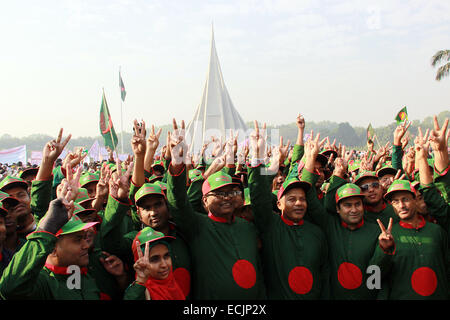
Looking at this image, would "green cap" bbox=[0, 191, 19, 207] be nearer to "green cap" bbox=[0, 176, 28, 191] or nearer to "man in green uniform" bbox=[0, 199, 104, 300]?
"green cap" bbox=[0, 176, 28, 191]

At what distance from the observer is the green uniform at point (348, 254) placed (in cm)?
296

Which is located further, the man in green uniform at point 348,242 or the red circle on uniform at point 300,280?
the man in green uniform at point 348,242

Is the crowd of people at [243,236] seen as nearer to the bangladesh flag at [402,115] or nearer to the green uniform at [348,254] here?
the green uniform at [348,254]

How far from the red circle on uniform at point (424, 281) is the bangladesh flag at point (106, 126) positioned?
6.92 m

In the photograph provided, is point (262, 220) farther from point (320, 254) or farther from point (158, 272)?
point (158, 272)

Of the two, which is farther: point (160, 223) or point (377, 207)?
point (377, 207)

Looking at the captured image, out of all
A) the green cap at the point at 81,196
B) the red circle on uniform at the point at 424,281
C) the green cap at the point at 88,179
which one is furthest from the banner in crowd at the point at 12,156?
the red circle on uniform at the point at 424,281

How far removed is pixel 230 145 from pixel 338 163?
1.33 m

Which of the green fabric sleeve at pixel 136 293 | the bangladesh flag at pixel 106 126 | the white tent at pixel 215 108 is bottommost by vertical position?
the green fabric sleeve at pixel 136 293

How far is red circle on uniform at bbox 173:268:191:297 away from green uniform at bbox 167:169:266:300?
0.06m

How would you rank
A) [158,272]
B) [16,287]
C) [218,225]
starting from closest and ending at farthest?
[16,287] → [158,272] → [218,225]

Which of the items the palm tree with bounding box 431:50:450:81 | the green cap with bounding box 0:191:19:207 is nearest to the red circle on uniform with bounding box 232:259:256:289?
the green cap with bounding box 0:191:19:207

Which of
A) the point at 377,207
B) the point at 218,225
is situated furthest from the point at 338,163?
the point at 218,225
